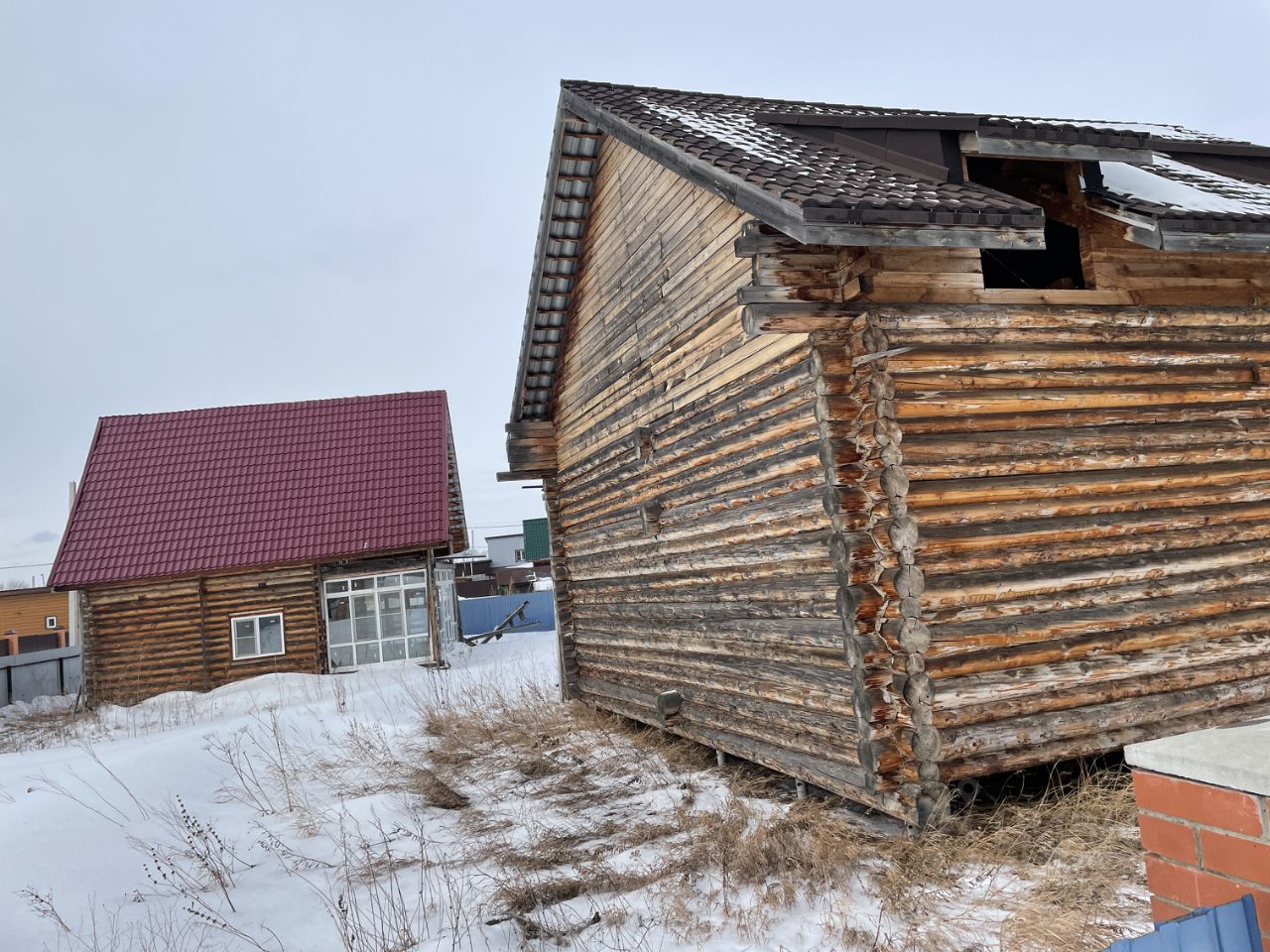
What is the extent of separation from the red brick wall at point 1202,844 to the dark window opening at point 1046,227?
5.89 meters

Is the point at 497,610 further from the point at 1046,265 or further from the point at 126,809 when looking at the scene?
the point at 1046,265

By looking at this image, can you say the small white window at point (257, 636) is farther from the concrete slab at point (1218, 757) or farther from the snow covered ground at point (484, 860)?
the concrete slab at point (1218, 757)

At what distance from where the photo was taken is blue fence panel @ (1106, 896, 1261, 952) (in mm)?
1892

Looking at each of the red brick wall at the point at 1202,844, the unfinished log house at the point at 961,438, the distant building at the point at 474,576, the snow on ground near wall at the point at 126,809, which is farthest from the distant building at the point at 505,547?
the red brick wall at the point at 1202,844

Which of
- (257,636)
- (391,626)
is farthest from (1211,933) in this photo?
(257,636)

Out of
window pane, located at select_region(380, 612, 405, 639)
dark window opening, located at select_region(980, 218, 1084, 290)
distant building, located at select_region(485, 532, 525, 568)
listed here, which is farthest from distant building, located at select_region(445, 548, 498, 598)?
dark window opening, located at select_region(980, 218, 1084, 290)

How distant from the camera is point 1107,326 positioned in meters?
6.73

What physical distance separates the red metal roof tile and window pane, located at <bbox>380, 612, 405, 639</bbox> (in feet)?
5.26

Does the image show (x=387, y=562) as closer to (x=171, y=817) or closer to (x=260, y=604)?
(x=260, y=604)

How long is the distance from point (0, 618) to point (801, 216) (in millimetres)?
44419

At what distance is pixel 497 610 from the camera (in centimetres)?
3694

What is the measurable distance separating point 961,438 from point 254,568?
1760 cm

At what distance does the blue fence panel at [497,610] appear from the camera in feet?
120

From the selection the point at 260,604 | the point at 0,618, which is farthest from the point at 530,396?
the point at 0,618
